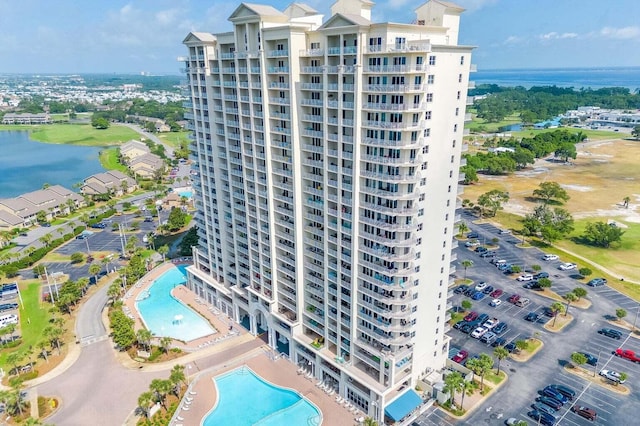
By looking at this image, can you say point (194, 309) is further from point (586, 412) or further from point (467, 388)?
point (586, 412)

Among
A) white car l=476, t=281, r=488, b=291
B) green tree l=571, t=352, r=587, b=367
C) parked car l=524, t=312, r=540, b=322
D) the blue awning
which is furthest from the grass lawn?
parked car l=524, t=312, r=540, b=322

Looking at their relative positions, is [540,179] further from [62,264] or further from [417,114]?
[62,264]

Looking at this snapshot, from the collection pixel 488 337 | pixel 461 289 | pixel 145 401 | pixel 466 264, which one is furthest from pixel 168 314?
pixel 466 264

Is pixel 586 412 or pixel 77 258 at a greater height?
pixel 77 258

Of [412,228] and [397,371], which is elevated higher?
[412,228]

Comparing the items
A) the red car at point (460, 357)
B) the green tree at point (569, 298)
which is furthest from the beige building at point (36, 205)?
the green tree at point (569, 298)

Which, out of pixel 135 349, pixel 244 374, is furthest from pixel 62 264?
pixel 244 374

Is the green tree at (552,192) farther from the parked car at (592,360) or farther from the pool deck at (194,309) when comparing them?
the pool deck at (194,309)
